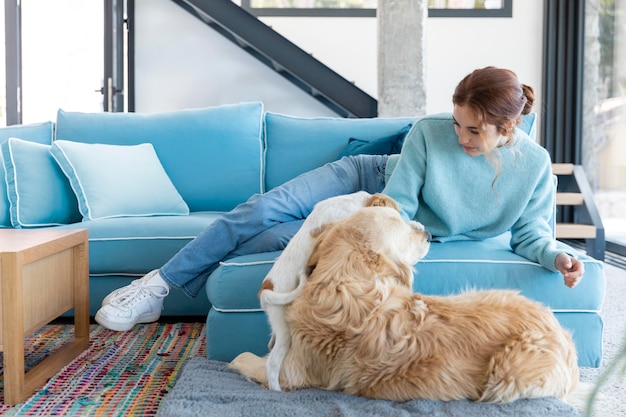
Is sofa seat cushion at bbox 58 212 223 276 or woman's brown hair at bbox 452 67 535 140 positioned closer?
woman's brown hair at bbox 452 67 535 140

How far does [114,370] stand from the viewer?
6.61 feet

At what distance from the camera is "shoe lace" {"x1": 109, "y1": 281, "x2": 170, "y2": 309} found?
216 centimetres

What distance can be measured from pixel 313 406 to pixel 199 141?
196 cm

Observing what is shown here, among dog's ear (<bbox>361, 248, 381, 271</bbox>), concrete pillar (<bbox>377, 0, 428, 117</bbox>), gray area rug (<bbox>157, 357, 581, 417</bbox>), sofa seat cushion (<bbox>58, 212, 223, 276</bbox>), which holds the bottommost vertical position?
gray area rug (<bbox>157, 357, 581, 417</bbox>)

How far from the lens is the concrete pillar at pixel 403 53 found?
4543 mm

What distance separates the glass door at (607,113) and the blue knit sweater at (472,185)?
3067 millimetres

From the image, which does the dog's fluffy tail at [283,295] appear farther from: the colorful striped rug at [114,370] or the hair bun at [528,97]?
the hair bun at [528,97]

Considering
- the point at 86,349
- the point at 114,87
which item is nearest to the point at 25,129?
the point at 86,349

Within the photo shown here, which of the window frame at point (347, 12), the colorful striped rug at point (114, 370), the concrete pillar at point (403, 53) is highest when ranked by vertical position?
the window frame at point (347, 12)

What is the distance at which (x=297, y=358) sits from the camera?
1608 millimetres

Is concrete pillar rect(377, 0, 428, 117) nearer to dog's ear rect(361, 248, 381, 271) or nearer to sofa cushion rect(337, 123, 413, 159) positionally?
sofa cushion rect(337, 123, 413, 159)

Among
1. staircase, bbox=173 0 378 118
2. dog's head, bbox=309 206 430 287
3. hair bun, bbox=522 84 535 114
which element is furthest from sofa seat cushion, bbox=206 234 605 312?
staircase, bbox=173 0 378 118

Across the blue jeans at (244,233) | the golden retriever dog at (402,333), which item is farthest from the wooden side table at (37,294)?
the golden retriever dog at (402,333)

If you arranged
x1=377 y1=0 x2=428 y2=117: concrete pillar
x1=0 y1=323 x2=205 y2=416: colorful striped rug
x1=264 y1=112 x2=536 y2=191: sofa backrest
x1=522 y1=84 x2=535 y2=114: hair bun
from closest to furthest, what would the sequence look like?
1. x1=0 y1=323 x2=205 y2=416: colorful striped rug
2. x1=522 y1=84 x2=535 y2=114: hair bun
3. x1=264 y1=112 x2=536 y2=191: sofa backrest
4. x1=377 y1=0 x2=428 y2=117: concrete pillar
